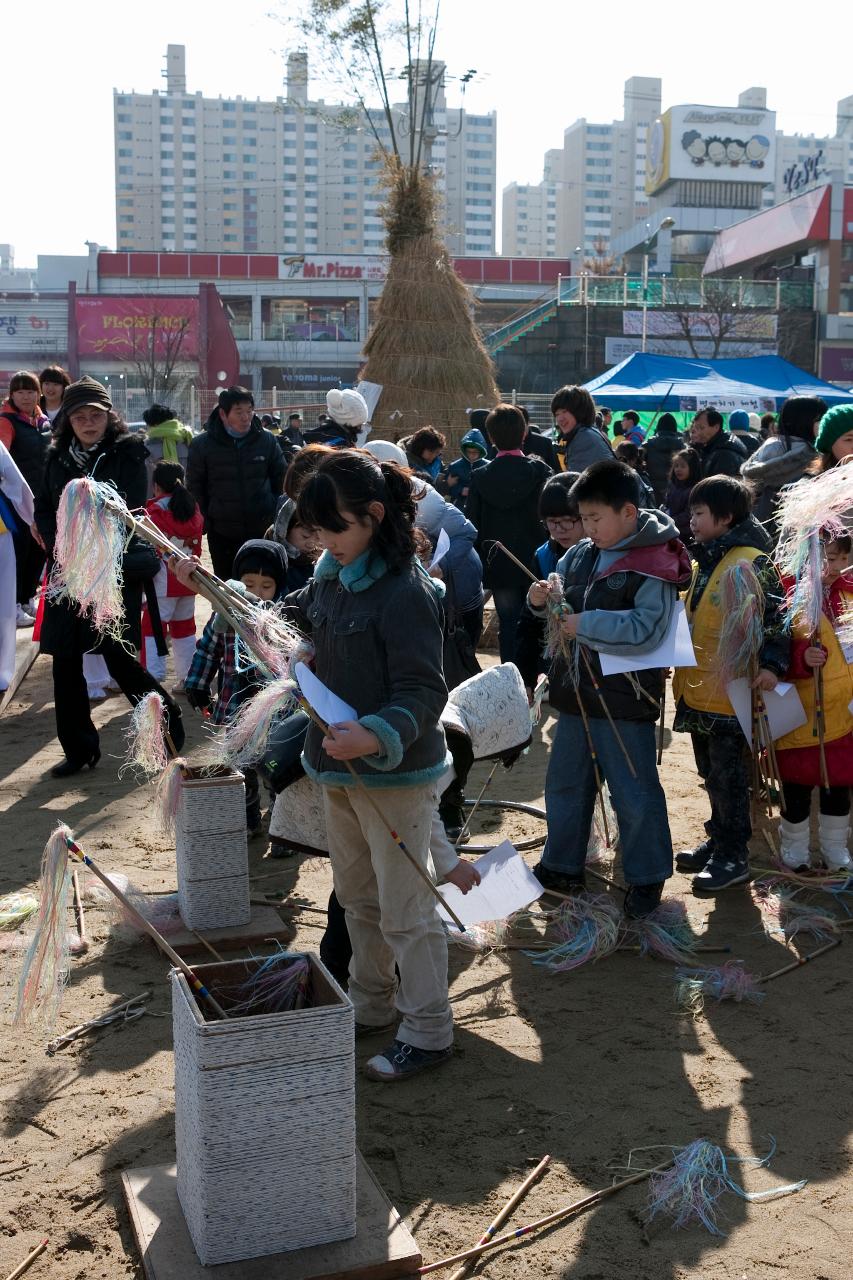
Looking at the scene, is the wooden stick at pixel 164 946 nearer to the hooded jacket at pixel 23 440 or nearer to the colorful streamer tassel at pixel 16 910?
the colorful streamer tassel at pixel 16 910

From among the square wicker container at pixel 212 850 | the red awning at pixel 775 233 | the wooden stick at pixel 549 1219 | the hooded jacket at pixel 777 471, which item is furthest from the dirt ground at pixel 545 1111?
the red awning at pixel 775 233

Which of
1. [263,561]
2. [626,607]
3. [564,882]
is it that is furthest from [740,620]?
[263,561]

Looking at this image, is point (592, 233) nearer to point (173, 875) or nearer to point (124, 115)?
point (124, 115)

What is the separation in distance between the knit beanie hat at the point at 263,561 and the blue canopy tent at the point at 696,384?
32.9 ft

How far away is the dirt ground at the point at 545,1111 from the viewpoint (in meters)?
2.58

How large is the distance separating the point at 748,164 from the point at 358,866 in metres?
81.3

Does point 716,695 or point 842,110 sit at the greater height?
point 842,110

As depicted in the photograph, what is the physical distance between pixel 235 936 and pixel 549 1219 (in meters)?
1.73

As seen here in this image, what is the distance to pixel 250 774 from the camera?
5.16 meters

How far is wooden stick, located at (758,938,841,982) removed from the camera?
154 inches

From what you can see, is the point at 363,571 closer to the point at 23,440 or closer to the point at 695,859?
the point at 695,859

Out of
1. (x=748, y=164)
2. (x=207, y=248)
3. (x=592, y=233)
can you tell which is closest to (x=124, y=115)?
(x=207, y=248)

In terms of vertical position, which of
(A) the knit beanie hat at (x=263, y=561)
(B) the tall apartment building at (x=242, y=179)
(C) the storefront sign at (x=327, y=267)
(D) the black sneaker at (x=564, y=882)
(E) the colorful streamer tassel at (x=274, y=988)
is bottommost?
(D) the black sneaker at (x=564, y=882)

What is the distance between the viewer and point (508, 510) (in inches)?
284
